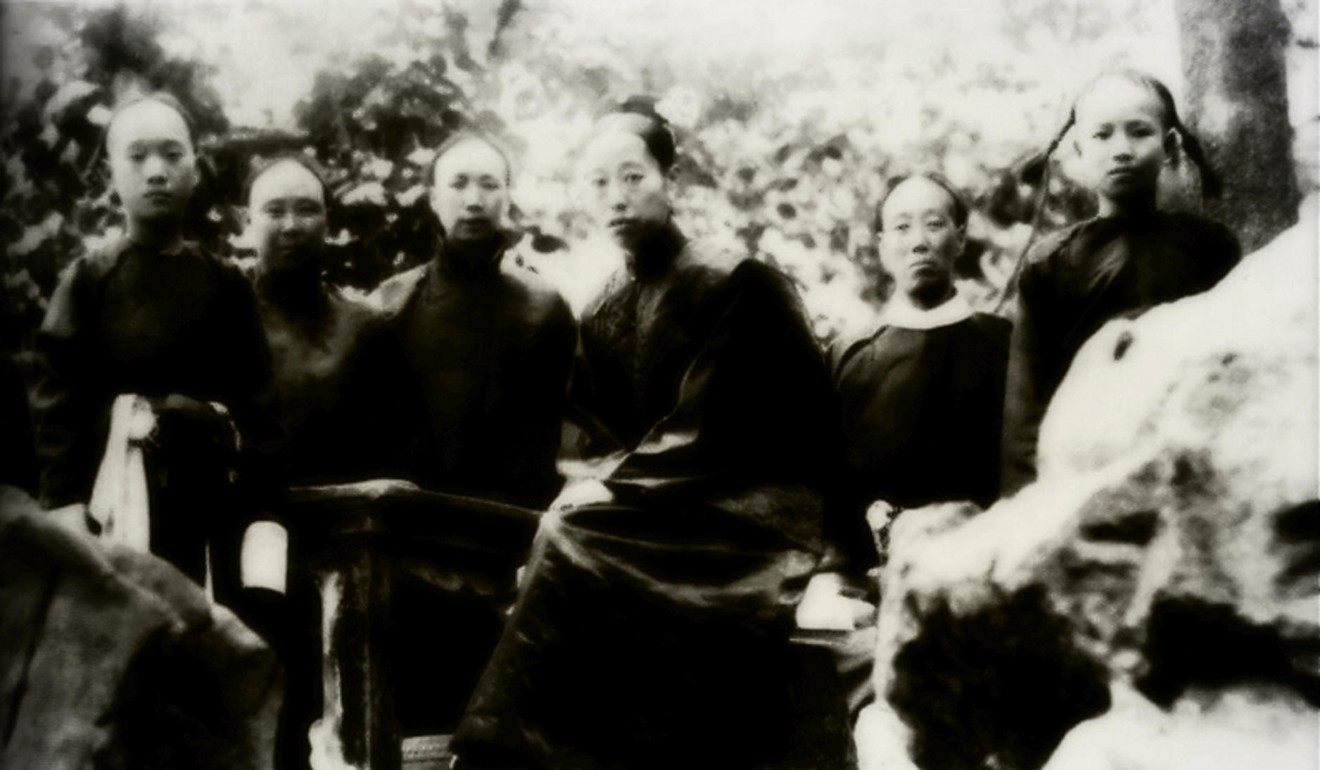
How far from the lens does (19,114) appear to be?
460 cm

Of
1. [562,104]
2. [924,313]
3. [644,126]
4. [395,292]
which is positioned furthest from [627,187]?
[924,313]

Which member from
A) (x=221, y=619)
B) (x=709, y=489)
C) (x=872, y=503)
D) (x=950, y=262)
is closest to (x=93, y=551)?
(x=221, y=619)

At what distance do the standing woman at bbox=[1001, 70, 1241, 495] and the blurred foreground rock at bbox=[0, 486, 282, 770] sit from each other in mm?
1929

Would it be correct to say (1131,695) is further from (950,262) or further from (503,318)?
(503,318)

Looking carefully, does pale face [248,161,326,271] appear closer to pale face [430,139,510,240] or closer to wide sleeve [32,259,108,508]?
pale face [430,139,510,240]

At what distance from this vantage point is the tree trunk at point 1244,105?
427cm

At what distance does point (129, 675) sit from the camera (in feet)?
13.7

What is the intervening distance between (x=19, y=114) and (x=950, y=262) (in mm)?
2486

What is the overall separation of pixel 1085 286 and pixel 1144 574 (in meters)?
0.79


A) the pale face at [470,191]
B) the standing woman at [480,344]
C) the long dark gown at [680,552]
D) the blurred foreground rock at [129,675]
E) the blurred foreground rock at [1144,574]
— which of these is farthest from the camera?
the pale face at [470,191]

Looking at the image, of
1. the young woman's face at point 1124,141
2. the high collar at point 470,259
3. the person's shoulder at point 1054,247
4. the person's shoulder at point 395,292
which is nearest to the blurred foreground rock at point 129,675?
the person's shoulder at point 395,292

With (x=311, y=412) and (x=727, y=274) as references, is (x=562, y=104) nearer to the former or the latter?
(x=727, y=274)

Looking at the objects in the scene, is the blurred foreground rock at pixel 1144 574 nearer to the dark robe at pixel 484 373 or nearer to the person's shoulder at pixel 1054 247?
the person's shoulder at pixel 1054 247

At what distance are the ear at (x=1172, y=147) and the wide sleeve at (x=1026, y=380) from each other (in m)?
0.42
